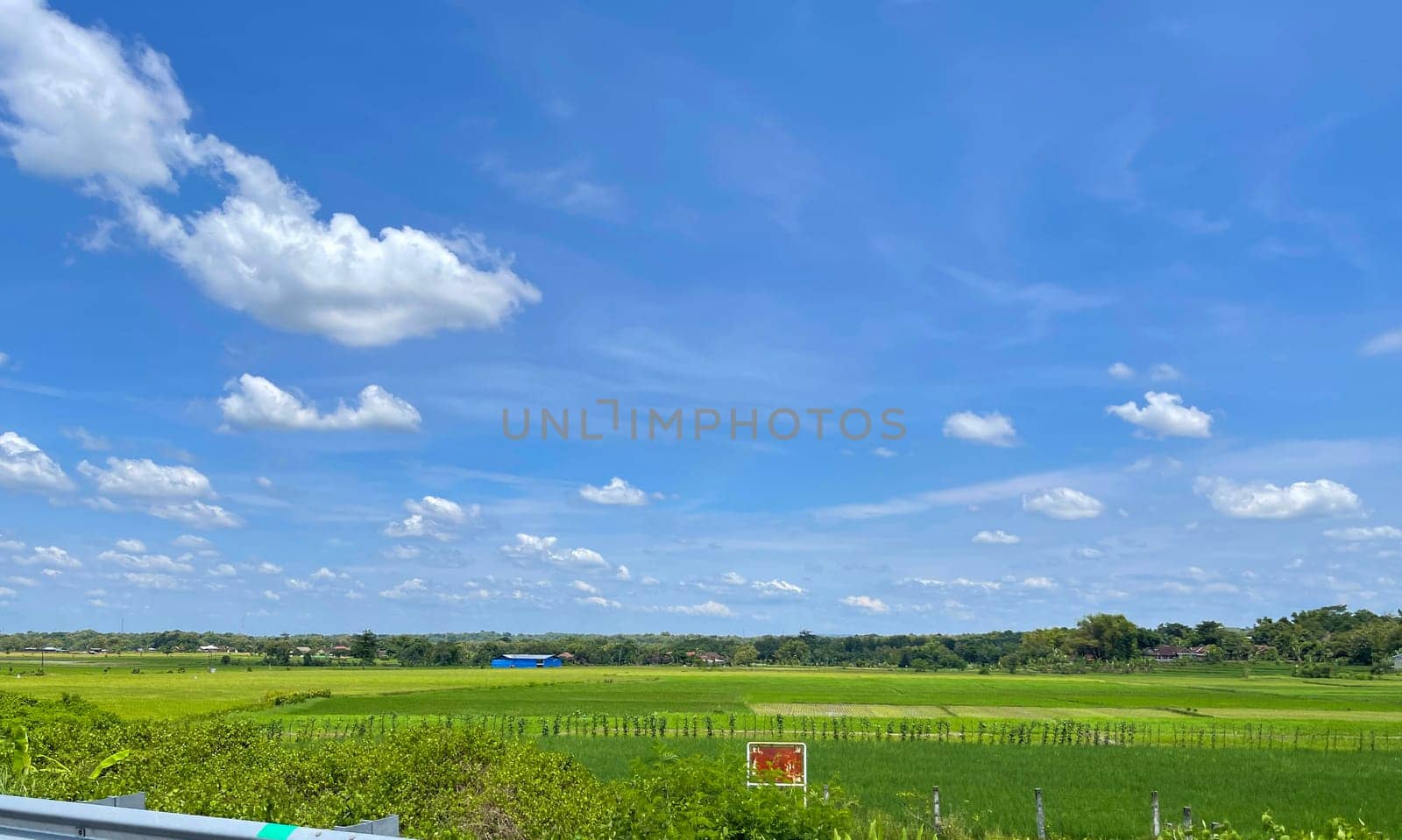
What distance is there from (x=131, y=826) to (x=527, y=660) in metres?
163

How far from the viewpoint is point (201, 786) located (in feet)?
27.2

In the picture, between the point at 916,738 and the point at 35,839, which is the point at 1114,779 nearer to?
the point at 916,738

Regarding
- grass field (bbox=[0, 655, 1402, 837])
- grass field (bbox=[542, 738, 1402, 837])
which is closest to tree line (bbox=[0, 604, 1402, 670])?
grass field (bbox=[0, 655, 1402, 837])

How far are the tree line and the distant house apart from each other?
9.07 feet

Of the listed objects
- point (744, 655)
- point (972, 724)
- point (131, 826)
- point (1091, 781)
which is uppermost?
point (131, 826)

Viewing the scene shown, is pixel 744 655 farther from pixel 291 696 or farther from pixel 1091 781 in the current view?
pixel 1091 781

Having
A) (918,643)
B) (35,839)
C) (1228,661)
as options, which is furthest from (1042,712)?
(918,643)

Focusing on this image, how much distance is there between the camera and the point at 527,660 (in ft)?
525

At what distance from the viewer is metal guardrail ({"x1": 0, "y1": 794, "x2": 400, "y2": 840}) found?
325 centimetres

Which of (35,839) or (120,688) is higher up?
(35,839)

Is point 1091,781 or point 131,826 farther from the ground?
point 131,826

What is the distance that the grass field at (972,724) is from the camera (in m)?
26.7

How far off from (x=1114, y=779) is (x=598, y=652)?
15083cm

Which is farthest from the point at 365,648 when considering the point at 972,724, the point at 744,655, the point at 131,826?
the point at 131,826
